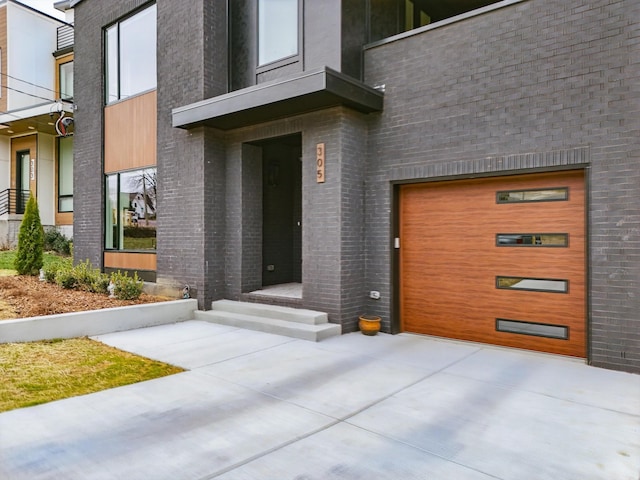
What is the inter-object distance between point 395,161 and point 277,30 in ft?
10.8

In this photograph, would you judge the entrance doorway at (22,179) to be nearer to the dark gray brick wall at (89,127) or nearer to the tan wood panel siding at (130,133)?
the dark gray brick wall at (89,127)

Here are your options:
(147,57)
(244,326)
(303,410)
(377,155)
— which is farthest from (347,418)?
(147,57)

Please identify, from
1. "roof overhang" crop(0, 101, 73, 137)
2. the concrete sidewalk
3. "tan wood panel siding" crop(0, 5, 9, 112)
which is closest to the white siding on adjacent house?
"tan wood panel siding" crop(0, 5, 9, 112)

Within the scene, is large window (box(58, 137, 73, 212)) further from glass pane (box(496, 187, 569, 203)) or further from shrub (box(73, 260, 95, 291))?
glass pane (box(496, 187, 569, 203))

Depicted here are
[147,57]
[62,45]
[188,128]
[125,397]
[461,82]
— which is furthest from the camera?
[62,45]

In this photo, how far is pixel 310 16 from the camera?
690cm

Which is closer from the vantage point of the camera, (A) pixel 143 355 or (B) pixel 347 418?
(B) pixel 347 418

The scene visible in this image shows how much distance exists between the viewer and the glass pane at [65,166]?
17.4 metres

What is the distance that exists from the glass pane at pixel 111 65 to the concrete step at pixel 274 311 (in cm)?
593

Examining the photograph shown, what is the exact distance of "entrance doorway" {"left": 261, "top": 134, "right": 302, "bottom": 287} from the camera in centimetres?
873

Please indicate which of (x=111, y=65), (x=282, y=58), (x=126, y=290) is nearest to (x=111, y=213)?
(x=126, y=290)

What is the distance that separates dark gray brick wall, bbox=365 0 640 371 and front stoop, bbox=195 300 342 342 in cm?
109

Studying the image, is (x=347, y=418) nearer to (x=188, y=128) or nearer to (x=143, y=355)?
(x=143, y=355)

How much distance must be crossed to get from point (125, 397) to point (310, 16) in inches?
240
